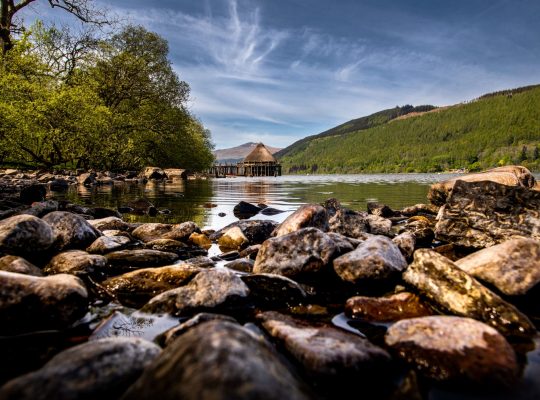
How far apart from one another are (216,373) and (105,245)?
420 centimetres

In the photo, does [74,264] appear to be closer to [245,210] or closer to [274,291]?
[274,291]

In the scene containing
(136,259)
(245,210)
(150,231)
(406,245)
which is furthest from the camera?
(245,210)

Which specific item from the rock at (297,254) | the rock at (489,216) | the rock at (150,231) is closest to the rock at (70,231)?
the rock at (150,231)

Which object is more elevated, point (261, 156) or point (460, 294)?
point (261, 156)

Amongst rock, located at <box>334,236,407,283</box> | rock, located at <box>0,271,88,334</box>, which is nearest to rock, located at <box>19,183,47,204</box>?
rock, located at <box>0,271,88,334</box>

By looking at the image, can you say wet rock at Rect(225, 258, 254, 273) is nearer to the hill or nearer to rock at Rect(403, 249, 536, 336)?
rock at Rect(403, 249, 536, 336)

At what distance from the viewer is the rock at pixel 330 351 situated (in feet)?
6.53

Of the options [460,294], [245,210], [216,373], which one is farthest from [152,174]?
[216,373]

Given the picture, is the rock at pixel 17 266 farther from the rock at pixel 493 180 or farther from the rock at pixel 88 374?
the rock at pixel 493 180

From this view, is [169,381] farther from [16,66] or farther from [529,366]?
[16,66]

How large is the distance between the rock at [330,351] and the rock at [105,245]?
3415mm

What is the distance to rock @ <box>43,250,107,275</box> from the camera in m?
3.92

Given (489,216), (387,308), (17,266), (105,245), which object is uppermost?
(489,216)

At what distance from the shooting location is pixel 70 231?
4.91m
